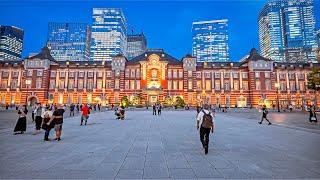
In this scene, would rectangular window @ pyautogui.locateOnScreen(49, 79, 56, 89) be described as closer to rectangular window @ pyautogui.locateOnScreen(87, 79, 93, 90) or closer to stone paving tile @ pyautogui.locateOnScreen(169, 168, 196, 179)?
rectangular window @ pyautogui.locateOnScreen(87, 79, 93, 90)

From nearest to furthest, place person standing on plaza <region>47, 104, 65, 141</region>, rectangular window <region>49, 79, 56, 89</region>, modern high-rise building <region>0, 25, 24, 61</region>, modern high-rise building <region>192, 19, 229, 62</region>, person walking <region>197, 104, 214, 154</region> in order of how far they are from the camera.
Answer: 1. person walking <region>197, 104, 214, 154</region>
2. person standing on plaza <region>47, 104, 65, 141</region>
3. rectangular window <region>49, 79, 56, 89</region>
4. modern high-rise building <region>0, 25, 24, 61</region>
5. modern high-rise building <region>192, 19, 229, 62</region>

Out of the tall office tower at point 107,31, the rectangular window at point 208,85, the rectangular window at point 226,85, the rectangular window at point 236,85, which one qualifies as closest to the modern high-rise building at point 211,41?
the tall office tower at point 107,31

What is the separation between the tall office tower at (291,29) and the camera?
144875mm

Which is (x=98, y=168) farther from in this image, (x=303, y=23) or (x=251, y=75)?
Result: (x=303, y=23)

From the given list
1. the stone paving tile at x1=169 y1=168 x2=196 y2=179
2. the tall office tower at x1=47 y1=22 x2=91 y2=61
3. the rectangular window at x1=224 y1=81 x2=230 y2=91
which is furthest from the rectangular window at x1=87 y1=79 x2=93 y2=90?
the tall office tower at x1=47 y1=22 x2=91 y2=61

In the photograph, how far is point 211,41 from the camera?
177000 mm

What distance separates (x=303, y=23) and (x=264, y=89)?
11509 centimetres

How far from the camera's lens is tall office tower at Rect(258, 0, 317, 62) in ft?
475

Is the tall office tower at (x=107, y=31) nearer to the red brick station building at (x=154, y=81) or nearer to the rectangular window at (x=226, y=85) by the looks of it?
the red brick station building at (x=154, y=81)

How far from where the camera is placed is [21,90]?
6462 cm

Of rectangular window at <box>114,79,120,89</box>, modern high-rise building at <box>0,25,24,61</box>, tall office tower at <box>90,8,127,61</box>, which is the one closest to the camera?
rectangular window at <box>114,79,120,89</box>

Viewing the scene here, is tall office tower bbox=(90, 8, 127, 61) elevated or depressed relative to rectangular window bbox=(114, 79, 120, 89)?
elevated

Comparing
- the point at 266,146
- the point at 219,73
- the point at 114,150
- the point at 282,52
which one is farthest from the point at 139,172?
the point at 282,52

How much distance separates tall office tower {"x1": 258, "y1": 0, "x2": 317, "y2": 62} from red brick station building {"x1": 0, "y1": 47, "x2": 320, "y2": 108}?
8920cm
